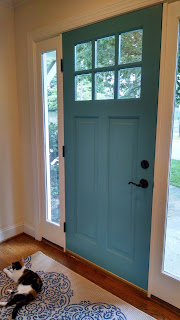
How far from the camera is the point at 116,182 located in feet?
6.40

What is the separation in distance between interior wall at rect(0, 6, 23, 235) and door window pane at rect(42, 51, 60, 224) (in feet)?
1.53

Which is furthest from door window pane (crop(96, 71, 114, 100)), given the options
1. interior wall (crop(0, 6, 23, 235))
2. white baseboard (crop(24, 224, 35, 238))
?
white baseboard (crop(24, 224, 35, 238))

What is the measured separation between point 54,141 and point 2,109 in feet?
2.30

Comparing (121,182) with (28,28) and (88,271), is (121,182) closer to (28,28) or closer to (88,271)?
(88,271)

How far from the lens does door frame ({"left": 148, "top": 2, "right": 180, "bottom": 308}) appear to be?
1.50 meters

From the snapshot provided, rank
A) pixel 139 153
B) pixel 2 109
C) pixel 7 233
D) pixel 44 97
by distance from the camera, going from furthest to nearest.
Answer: pixel 7 233 < pixel 2 109 < pixel 44 97 < pixel 139 153

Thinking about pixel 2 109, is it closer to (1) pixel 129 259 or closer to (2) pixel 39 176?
(2) pixel 39 176

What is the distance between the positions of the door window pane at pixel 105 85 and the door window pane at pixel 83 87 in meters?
0.09

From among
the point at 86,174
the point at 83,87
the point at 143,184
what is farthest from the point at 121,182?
the point at 83,87

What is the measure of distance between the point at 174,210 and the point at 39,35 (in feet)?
6.58

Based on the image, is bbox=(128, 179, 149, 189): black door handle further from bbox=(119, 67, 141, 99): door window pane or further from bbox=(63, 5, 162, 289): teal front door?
bbox=(119, 67, 141, 99): door window pane

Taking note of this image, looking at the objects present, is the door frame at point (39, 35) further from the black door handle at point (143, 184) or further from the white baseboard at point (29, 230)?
the black door handle at point (143, 184)

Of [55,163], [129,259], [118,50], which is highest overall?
[118,50]

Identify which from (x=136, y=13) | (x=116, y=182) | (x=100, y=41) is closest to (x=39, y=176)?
(x=116, y=182)
